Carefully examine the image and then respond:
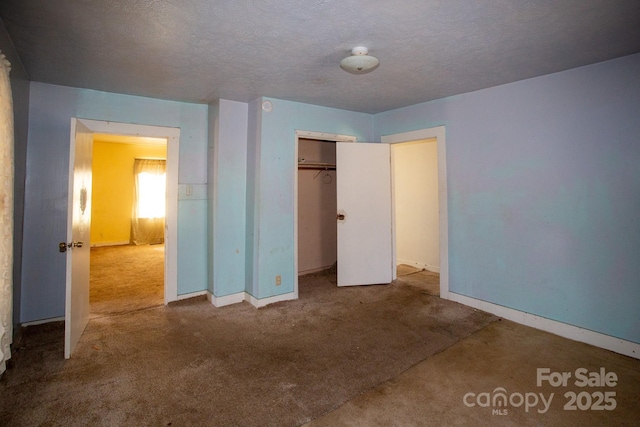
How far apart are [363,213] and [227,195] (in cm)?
172

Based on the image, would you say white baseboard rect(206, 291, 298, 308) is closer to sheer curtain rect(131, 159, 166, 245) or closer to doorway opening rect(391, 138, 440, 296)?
doorway opening rect(391, 138, 440, 296)

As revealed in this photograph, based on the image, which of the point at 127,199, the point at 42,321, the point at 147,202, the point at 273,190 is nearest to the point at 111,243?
the point at 127,199

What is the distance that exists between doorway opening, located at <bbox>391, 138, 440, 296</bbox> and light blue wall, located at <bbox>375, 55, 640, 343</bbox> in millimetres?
1322

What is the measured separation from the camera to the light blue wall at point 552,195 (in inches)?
98.0

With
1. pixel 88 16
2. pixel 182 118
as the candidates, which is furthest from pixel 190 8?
pixel 182 118

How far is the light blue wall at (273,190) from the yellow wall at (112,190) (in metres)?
5.31

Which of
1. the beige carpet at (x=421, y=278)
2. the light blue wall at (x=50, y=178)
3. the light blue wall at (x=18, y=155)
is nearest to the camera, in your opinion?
the light blue wall at (x=18, y=155)

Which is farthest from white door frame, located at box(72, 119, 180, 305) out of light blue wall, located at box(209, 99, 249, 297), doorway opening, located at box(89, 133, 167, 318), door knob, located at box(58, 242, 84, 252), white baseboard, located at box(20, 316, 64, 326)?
doorway opening, located at box(89, 133, 167, 318)

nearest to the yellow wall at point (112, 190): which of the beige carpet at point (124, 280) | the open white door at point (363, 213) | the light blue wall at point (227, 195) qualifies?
the beige carpet at point (124, 280)

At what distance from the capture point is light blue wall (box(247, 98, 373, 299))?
11.5 ft

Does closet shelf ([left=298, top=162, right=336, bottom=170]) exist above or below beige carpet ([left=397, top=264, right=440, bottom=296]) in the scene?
above

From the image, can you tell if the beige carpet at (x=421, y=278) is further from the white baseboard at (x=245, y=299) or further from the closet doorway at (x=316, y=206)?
the white baseboard at (x=245, y=299)

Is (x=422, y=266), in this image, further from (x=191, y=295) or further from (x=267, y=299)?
(x=191, y=295)

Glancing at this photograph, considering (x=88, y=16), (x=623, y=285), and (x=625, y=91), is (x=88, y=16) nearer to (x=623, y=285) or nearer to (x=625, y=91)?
(x=625, y=91)
